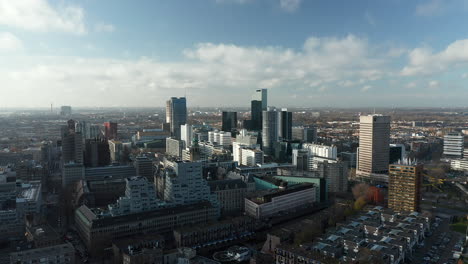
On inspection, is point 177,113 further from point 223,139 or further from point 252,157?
point 252,157

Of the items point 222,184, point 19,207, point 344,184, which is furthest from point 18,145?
point 344,184

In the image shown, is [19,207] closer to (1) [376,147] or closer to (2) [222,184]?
(2) [222,184]

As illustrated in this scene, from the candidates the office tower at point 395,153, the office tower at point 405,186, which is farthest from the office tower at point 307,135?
the office tower at point 405,186

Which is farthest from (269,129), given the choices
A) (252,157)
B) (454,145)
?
(454,145)

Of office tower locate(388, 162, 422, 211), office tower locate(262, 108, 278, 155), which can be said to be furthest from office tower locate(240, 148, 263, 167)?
office tower locate(388, 162, 422, 211)

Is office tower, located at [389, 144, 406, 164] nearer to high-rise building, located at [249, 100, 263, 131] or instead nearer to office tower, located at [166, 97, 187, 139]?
high-rise building, located at [249, 100, 263, 131]
